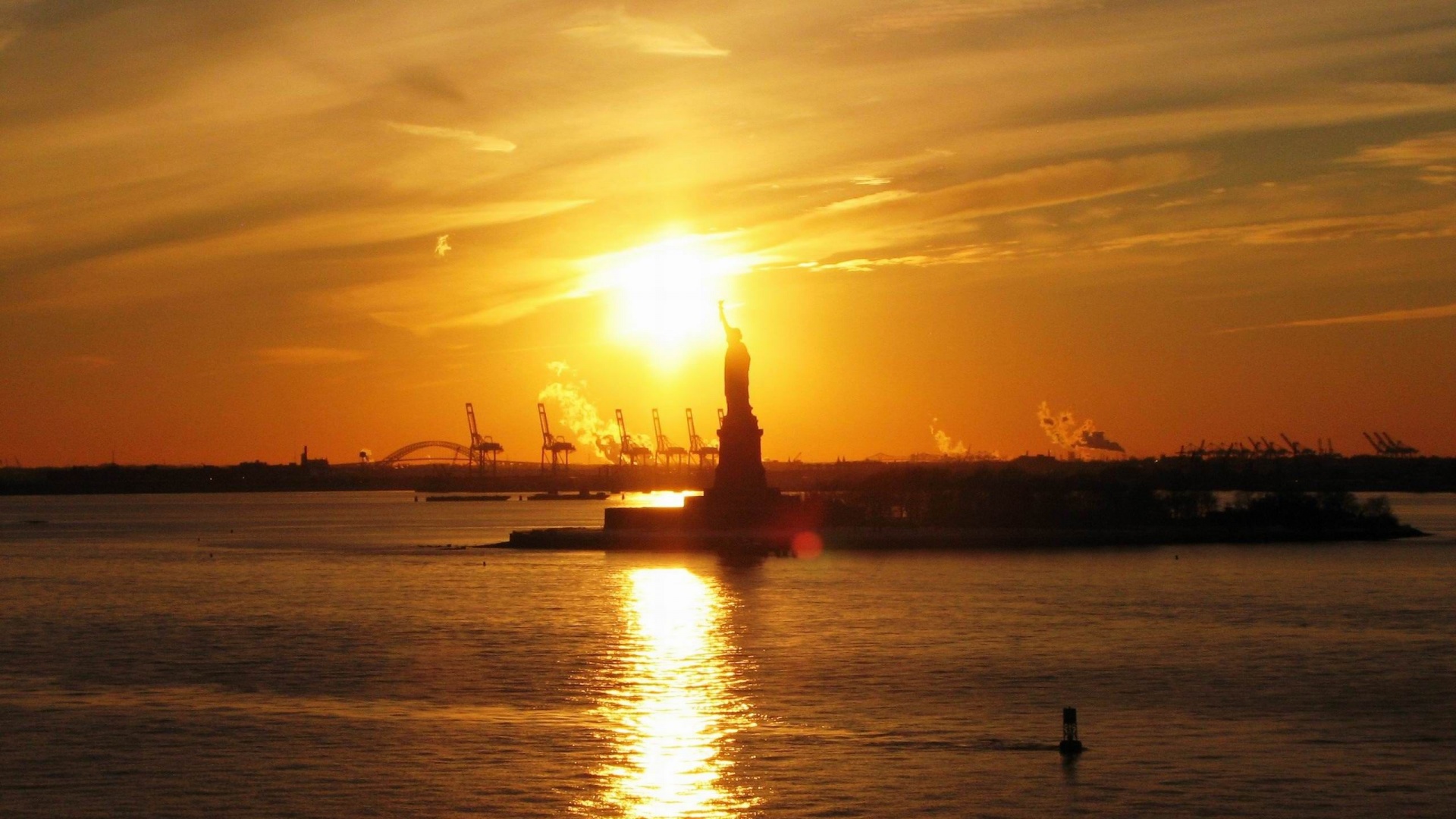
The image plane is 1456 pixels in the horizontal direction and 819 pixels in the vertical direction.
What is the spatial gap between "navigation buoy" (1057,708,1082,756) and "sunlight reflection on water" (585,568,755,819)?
4.46 metres

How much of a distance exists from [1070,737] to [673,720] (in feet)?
20.2

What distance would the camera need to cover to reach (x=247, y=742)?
2139 centimetres

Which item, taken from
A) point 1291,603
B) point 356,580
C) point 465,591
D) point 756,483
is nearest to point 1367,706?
point 1291,603

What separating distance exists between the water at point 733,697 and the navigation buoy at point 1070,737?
0.70 feet

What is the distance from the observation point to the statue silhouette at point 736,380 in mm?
68875

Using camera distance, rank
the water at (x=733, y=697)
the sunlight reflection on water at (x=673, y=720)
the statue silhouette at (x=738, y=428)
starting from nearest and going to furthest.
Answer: the sunlight reflection on water at (x=673, y=720) → the water at (x=733, y=697) → the statue silhouette at (x=738, y=428)

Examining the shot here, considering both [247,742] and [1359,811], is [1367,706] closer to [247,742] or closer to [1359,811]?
[1359,811]

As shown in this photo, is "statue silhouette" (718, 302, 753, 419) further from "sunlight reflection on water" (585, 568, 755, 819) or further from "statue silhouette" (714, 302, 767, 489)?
"sunlight reflection on water" (585, 568, 755, 819)

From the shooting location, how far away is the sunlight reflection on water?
1752 centimetres

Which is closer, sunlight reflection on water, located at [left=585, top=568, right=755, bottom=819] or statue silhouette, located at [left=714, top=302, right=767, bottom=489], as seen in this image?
sunlight reflection on water, located at [left=585, top=568, right=755, bottom=819]

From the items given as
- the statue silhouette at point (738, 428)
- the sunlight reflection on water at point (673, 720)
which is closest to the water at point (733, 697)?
the sunlight reflection on water at point (673, 720)

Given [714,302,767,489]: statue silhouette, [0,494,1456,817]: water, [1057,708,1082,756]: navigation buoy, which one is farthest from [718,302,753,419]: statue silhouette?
[1057,708,1082,756]: navigation buoy

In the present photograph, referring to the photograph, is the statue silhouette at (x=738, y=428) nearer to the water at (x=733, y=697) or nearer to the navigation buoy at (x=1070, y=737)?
the water at (x=733, y=697)

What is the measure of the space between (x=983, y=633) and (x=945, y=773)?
17481 millimetres
